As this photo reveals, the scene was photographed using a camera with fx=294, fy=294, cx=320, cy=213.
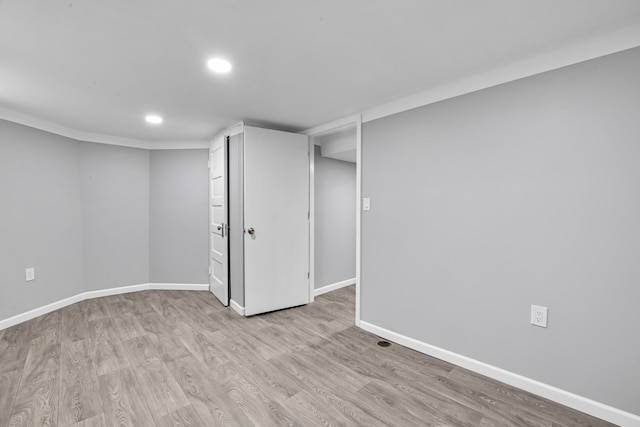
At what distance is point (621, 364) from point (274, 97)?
9.62 feet

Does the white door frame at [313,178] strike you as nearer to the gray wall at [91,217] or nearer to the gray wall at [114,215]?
the gray wall at [91,217]

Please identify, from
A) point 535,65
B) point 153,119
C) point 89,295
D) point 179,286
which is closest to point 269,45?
point 535,65

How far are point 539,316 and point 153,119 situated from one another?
3844mm

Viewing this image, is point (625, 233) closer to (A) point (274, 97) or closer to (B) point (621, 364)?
(B) point (621, 364)

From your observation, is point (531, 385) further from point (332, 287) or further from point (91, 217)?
point (91, 217)

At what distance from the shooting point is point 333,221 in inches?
166

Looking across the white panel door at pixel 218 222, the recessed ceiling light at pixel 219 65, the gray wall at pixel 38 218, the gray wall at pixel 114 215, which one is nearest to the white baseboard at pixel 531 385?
the white panel door at pixel 218 222

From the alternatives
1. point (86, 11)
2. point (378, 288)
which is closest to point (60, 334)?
point (86, 11)

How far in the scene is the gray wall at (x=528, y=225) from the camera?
1647 mm

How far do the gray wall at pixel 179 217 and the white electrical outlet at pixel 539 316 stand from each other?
12.7 ft

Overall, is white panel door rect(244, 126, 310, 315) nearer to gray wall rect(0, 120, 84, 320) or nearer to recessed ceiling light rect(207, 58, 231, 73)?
recessed ceiling light rect(207, 58, 231, 73)

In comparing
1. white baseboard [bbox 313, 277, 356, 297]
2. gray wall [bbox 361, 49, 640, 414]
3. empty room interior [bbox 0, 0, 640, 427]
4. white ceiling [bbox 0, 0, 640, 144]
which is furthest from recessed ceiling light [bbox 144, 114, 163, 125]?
white baseboard [bbox 313, 277, 356, 297]

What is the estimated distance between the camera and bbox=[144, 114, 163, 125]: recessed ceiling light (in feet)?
10.1

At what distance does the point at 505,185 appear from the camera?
203 cm
